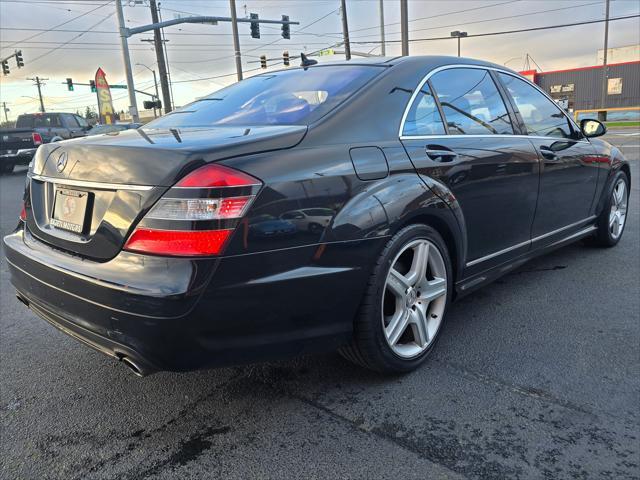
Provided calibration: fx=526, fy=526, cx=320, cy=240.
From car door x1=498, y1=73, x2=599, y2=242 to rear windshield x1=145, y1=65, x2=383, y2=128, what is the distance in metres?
1.33

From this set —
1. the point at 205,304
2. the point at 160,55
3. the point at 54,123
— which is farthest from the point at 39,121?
the point at 205,304

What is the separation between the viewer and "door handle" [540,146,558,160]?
3.61 metres

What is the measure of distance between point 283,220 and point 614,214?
13.4ft

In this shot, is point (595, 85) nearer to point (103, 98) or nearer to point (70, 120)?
point (103, 98)

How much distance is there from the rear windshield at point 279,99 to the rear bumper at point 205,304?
0.75 m

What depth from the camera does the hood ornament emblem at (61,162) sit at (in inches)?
93.2

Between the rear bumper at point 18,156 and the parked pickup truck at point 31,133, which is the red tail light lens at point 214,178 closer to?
the parked pickup truck at point 31,133

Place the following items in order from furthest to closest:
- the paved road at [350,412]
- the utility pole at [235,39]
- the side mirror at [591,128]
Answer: the utility pole at [235,39], the side mirror at [591,128], the paved road at [350,412]

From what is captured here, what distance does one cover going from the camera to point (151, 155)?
204 centimetres

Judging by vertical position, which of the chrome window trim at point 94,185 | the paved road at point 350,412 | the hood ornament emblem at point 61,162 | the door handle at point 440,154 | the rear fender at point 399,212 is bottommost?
the paved road at point 350,412

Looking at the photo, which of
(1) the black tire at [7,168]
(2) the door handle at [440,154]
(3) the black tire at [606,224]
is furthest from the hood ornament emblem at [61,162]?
(1) the black tire at [7,168]

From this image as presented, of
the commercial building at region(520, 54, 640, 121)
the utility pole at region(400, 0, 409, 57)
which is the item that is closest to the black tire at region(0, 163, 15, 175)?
the utility pole at region(400, 0, 409, 57)

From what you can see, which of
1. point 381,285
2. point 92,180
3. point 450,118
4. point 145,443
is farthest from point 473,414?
point 92,180

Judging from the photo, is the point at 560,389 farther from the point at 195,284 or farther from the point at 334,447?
the point at 195,284
